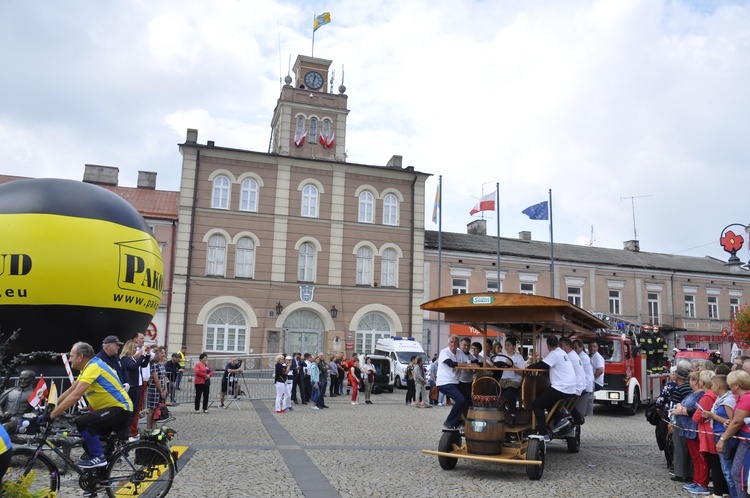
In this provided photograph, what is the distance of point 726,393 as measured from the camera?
8.07 meters

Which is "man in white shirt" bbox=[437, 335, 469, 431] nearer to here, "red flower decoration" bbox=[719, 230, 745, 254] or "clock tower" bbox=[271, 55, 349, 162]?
"red flower decoration" bbox=[719, 230, 745, 254]

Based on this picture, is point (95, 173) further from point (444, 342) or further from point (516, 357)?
point (516, 357)

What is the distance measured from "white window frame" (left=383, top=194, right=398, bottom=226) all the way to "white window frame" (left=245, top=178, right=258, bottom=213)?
7.42 metres

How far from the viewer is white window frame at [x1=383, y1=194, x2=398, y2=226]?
37.6m

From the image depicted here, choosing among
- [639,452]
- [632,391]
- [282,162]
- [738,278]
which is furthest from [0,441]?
[738,278]

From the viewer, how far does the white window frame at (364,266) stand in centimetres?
3666

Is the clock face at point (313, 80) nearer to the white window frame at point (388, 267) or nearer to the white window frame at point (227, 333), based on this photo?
the white window frame at point (388, 267)

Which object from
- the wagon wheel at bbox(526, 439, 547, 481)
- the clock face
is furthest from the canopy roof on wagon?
the clock face

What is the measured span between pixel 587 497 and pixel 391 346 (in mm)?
21999

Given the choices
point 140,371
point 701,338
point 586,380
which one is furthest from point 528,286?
point 140,371

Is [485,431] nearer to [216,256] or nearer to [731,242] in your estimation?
[731,242]

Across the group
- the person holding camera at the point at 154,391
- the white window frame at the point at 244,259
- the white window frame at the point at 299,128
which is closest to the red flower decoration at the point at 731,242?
the person holding camera at the point at 154,391

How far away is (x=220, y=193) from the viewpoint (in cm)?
3516

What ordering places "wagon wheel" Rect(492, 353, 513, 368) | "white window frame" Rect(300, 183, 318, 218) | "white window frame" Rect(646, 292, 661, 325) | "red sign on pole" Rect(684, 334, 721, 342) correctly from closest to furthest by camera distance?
"wagon wheel" Rect(492, 353, 513, 368), "white window frame" Rect(300, 183, 318, 218), "white window frame" Rect(646, 292, 661, 325), "red sign on pole" Rect(684, 334, 721, 342)
